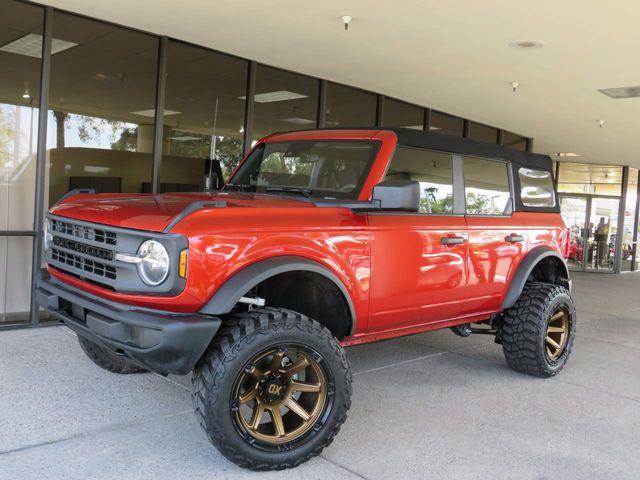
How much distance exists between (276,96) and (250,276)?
6.29 meters

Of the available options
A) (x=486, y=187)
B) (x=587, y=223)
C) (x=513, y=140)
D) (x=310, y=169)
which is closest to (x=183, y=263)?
(x=310, y=169)

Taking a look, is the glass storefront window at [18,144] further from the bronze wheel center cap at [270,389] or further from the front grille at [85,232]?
the bronze wheel center cap at [270,389]

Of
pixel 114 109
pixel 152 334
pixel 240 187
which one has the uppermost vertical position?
pixel 114 109

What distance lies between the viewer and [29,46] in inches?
239

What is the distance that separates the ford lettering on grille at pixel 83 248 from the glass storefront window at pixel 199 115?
349 cm

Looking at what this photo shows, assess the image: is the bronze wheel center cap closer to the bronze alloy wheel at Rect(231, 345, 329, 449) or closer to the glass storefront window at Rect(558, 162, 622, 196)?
the bronze alloy wheel at Rect(231, 345, 329, 449)

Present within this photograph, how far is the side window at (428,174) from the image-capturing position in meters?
3.97

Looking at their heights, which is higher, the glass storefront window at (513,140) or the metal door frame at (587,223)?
the glass storefront window at (513,140)

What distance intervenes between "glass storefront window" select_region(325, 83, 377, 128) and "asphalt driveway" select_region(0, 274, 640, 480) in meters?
4.88

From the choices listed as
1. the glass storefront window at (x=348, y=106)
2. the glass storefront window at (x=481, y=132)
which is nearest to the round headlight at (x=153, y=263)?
the glass storefront window at (x=348, y=106)

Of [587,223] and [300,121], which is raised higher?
[300,121]

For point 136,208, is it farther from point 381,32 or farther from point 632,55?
point 632,55

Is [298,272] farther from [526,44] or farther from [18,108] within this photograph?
[526,44]

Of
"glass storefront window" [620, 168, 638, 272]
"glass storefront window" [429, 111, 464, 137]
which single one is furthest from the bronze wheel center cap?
"glass storefront window" [620, 168, 638, 272]
